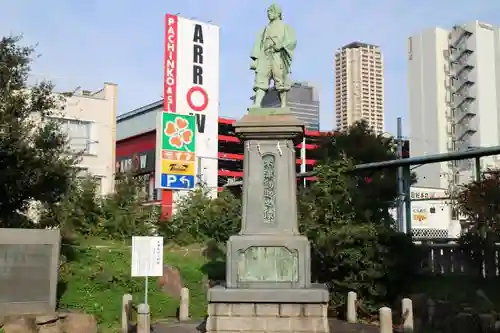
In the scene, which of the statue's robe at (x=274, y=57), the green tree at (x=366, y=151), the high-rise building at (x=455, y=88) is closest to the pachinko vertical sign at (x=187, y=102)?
the green tree at (x=366, y=151)

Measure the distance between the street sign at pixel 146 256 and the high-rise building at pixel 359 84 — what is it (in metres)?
74.9

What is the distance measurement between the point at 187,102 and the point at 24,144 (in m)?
24.6

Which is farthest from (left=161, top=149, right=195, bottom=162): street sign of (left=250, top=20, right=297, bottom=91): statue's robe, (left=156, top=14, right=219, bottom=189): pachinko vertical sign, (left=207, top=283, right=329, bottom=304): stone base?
(left=207, top=283, right=329, bottom=304): stone base

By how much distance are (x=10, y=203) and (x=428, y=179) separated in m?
54.8

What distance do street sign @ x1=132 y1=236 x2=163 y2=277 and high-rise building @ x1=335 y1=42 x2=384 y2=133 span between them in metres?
74.9

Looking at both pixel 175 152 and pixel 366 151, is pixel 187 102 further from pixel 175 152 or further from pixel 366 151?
pixel 366 151

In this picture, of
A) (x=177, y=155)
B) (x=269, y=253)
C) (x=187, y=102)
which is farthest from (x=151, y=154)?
(x=269, y=253)

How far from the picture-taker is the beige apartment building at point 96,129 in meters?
36.4

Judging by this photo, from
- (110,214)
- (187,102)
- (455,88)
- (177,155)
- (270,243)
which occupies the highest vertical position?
(455,88)

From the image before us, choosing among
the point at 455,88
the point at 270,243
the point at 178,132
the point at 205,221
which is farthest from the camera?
the point at 455,88

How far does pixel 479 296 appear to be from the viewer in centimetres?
1661

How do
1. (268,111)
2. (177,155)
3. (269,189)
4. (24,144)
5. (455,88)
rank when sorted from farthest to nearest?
(455,88) → (177,155) → (24,144) → (268,111) → (269,189)

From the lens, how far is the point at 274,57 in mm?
12359

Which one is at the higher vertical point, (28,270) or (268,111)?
(268,111)
